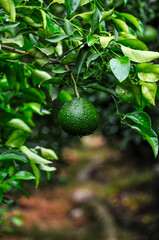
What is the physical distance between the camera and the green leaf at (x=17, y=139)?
3.24ft

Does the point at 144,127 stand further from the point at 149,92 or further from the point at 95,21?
the point at 95,21

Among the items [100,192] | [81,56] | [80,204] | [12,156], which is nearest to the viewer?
[81,56]

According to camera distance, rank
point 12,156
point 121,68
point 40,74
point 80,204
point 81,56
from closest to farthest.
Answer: point 121,68, point 81,56, point 12,156, point 40,74, point 80,204

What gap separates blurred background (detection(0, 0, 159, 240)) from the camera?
2543 mm

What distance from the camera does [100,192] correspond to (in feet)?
20.1

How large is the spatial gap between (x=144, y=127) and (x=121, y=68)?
7.4 inches

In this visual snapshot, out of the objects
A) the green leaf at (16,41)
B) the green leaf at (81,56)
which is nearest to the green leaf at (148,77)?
the green leaf at (81,56)

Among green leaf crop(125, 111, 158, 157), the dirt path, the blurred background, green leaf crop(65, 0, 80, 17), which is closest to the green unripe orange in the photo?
green leaf crop(125, 111, 158, 157)

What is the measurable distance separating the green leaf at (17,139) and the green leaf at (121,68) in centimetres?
46

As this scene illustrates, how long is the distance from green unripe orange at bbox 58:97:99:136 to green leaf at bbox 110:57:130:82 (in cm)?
18

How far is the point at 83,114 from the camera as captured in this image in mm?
797

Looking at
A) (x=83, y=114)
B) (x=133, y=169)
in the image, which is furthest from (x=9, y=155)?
(x=133, y=169)

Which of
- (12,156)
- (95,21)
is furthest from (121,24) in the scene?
(12,156)

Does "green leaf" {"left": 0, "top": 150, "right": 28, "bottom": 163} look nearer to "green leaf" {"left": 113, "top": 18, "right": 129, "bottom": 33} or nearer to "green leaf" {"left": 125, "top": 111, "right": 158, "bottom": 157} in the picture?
"green leaf" {"left": 125, "top": 111, "right": 158, "bottom": 157}
